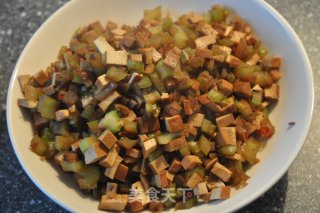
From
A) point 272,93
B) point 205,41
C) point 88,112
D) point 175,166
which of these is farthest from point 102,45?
point 272,93

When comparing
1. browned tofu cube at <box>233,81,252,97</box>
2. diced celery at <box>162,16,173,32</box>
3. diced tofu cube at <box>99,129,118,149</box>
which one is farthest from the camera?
diced celery at <box>162,16,173,32</box>

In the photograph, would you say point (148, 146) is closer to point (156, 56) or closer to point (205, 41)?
point (156, 56)

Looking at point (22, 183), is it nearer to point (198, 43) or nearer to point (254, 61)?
point (198, 43)

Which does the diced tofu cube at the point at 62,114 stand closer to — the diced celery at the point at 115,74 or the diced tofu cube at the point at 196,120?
the diced celery at the point at 115,74

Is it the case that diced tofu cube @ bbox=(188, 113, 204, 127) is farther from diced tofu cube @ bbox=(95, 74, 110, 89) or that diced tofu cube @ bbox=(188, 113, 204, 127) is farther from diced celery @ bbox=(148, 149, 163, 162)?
diced tofu cube @ bbox=(95, 74, 110, 89)

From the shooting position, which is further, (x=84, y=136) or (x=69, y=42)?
(x=69, y=42)

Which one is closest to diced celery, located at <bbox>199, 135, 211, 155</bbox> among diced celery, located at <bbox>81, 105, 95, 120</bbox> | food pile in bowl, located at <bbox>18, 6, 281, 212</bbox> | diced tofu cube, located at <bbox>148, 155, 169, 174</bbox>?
food pile in bowl, located at <bbox>18, 6, 281, 212</bbox>

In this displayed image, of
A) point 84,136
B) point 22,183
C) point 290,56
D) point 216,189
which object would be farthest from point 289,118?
point 22,183
